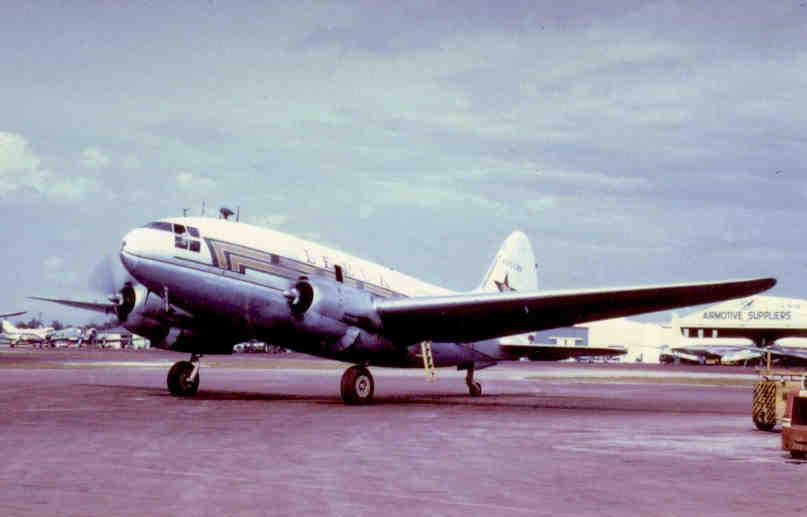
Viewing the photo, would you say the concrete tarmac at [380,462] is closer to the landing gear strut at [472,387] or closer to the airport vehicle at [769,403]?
the airport vehicle at [769,403]

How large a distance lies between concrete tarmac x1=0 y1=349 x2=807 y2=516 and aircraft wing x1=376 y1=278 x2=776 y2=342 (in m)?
3.06

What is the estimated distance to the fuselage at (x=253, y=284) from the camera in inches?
954

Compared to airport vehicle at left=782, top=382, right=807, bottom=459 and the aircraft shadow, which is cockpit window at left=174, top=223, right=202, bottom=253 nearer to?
the aircraft shadow

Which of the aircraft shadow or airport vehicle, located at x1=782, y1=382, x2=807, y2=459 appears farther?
the aircraft shadow

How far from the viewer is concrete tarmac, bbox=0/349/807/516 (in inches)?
358

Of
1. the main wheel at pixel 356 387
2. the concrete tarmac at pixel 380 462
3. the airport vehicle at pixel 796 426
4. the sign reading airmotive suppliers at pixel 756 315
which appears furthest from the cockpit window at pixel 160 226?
the sign reading airmotive suppliers at pixel 756 315

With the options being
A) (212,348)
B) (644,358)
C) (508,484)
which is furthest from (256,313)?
(644,358)

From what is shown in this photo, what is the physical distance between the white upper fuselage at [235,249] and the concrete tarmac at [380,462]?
3.99 meters

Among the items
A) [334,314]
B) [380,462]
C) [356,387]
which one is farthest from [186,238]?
[380,462]

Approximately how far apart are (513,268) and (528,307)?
33.0 ft

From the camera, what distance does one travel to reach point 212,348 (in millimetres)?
28281

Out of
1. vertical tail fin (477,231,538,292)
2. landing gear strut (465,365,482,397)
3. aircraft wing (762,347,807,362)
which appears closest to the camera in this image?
aircraft wing (762,347,807,362)

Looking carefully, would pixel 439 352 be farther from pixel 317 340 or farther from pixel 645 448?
pixel 645 448

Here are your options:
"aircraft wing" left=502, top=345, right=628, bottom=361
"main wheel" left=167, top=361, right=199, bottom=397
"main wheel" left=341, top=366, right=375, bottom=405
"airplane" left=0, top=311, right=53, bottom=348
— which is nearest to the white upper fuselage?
"main wheel" left=341, top=366, right=375, bottom=405
